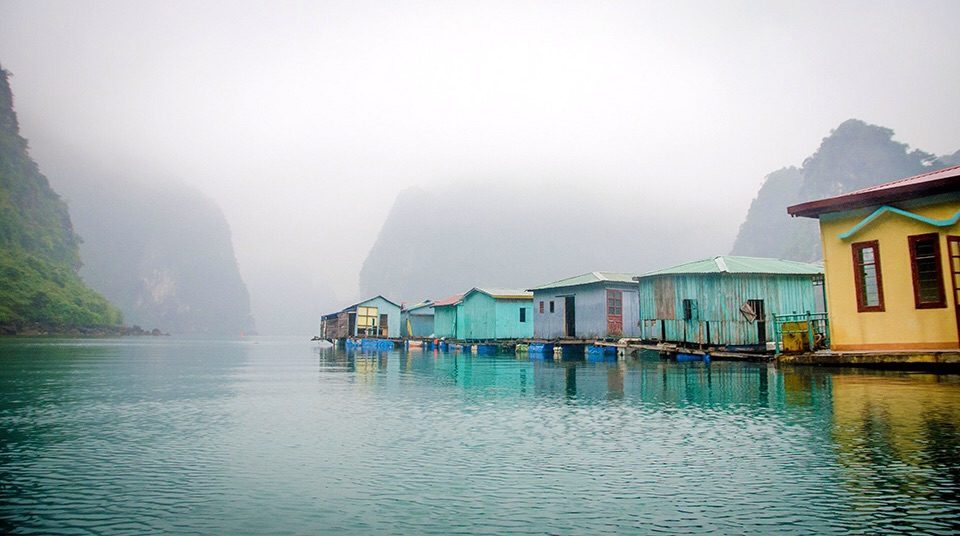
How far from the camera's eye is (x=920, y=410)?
12672 millimetres

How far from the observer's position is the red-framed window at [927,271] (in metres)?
20.2

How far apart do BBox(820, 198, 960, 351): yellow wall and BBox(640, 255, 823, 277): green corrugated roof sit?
41.3 ft

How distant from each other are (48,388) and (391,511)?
1965 centimetres

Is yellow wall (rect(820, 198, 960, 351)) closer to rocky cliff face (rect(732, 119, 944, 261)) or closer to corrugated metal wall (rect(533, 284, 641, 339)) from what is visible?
corrugated metal wall (rect(533, 284, 641, 339))

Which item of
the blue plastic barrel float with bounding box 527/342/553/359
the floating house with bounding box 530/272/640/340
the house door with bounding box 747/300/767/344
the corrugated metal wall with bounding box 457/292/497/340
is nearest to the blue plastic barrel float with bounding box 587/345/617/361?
the floating house with bounding box 530/272/640/340

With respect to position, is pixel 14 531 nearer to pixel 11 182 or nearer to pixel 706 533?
pixel 706 533

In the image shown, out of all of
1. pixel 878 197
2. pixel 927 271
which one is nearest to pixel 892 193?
pixel 878 197

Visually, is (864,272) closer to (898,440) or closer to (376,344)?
(898,440)

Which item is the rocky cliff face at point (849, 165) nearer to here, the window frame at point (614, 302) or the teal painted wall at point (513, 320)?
the teal painted wall at point (513, 320)

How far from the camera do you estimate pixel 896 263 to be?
835 inches

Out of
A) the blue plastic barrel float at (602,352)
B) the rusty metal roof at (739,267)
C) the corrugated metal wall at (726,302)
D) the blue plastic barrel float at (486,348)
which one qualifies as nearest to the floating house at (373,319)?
the blue plastic barrel float at (486,348)

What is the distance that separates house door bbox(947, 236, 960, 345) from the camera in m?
19.5

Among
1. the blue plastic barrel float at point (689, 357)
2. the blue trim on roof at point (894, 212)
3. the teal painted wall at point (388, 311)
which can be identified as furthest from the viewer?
the teal painted wall at point (388, 311)

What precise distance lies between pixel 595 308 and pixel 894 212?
25277 millimetres
